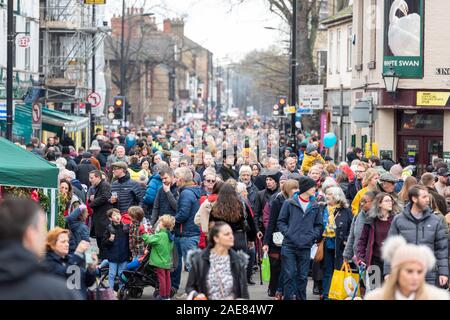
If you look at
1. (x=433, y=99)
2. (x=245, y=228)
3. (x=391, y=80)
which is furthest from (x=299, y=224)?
(x=433, y=99)

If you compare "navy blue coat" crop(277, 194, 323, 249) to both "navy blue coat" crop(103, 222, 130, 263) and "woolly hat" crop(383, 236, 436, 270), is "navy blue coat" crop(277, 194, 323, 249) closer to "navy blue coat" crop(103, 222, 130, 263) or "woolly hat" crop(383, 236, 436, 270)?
"navy blue coat" crop(103, 222, 130, 263)

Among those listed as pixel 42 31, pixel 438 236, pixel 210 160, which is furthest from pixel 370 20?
pixel 438 236

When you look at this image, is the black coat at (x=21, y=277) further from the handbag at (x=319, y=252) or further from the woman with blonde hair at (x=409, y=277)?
the handbag at (x=319, y=252)

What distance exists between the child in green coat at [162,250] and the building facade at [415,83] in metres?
17.3

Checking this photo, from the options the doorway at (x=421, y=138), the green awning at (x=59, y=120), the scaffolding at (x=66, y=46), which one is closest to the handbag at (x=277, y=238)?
the doorway at (x=421, y=138)

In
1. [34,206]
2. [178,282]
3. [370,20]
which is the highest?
[370,20]

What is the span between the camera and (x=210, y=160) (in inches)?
896

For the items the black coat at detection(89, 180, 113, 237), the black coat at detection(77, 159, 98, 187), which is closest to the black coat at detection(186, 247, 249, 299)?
the black coat at detection(89, 180, 113, 237)

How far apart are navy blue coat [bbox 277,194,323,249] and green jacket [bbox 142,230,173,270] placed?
1641 millimetres

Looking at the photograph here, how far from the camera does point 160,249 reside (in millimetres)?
15156

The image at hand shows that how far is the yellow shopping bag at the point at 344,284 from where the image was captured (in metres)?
14.0

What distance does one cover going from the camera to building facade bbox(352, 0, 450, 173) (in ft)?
106

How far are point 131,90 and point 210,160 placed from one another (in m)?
79.0
